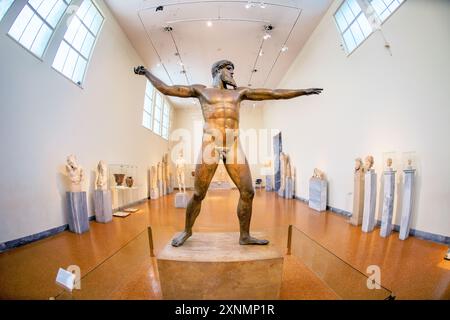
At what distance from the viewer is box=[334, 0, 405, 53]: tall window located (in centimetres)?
448

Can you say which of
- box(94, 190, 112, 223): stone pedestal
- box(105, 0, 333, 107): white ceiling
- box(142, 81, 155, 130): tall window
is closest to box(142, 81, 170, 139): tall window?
box(142, 81, 155, 130): tall window

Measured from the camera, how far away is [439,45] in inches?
135

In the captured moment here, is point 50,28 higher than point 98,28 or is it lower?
lower

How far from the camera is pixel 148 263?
2514 millimetres

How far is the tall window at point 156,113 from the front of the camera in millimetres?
10141

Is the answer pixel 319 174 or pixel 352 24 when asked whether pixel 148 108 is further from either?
pixel 352 24

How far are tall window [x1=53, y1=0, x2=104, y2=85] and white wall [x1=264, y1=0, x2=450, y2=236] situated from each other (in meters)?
7.45

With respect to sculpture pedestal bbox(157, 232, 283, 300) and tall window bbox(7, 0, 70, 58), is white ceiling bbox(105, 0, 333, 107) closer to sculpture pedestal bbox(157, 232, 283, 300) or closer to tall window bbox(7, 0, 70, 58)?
tall window bbox(7, 0, 70, 58)

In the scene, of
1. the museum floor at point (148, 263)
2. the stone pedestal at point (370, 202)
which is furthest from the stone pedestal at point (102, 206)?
the stone pedestal at point (370, 202)

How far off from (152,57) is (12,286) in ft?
→ 28.5

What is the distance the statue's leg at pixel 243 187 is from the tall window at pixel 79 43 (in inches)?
207

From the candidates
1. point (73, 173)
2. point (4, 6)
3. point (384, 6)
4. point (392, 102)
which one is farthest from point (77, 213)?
point (384, 6)
